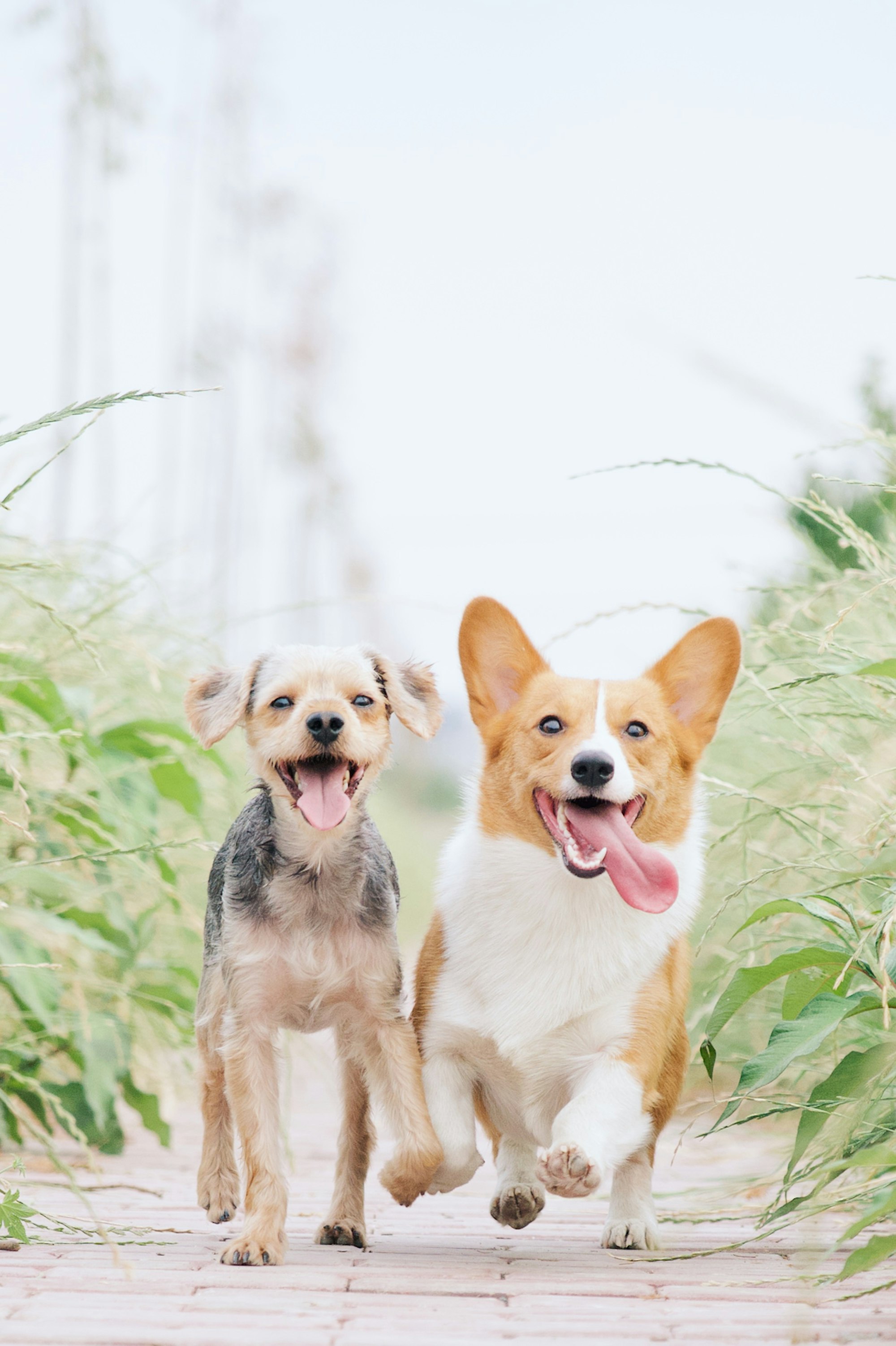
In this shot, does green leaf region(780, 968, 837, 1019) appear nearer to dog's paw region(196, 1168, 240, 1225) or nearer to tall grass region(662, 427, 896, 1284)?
tall grass region(662, 427, 896, 1284)

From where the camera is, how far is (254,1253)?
2.75 metres

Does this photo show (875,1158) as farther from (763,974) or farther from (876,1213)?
(763,974)

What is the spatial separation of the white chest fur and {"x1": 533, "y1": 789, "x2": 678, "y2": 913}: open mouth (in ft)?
0.41

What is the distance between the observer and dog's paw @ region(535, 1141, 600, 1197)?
8.74 ft

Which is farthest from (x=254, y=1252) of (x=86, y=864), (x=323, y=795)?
(x=86, y=864)

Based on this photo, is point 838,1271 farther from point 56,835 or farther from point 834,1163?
point 56,835

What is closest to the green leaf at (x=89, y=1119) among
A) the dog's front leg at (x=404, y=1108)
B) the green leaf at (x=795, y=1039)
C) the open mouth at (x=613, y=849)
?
the dog's front leg at (x=404, y=1108)

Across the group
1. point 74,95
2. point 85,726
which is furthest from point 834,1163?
point 74,95

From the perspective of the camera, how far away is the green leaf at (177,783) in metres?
4.41

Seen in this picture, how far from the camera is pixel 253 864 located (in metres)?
3.23

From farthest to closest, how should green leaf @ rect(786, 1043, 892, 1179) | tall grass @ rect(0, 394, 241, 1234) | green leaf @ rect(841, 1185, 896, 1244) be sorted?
tall grass @ rect(0, 394, 241, 1234), green leaf @ rect(786, 1043, 892, 1179), green leaf @ rect(841, 1185, 896, 1244)

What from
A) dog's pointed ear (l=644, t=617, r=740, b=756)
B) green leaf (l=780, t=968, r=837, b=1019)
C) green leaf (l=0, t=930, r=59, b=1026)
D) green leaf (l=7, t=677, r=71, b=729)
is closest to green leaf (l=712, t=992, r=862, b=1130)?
green leaf (l=780, t=968, r=837, b=1019)

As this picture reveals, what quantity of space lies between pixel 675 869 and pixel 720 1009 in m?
0.41

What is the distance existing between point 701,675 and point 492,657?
19.7 inches
